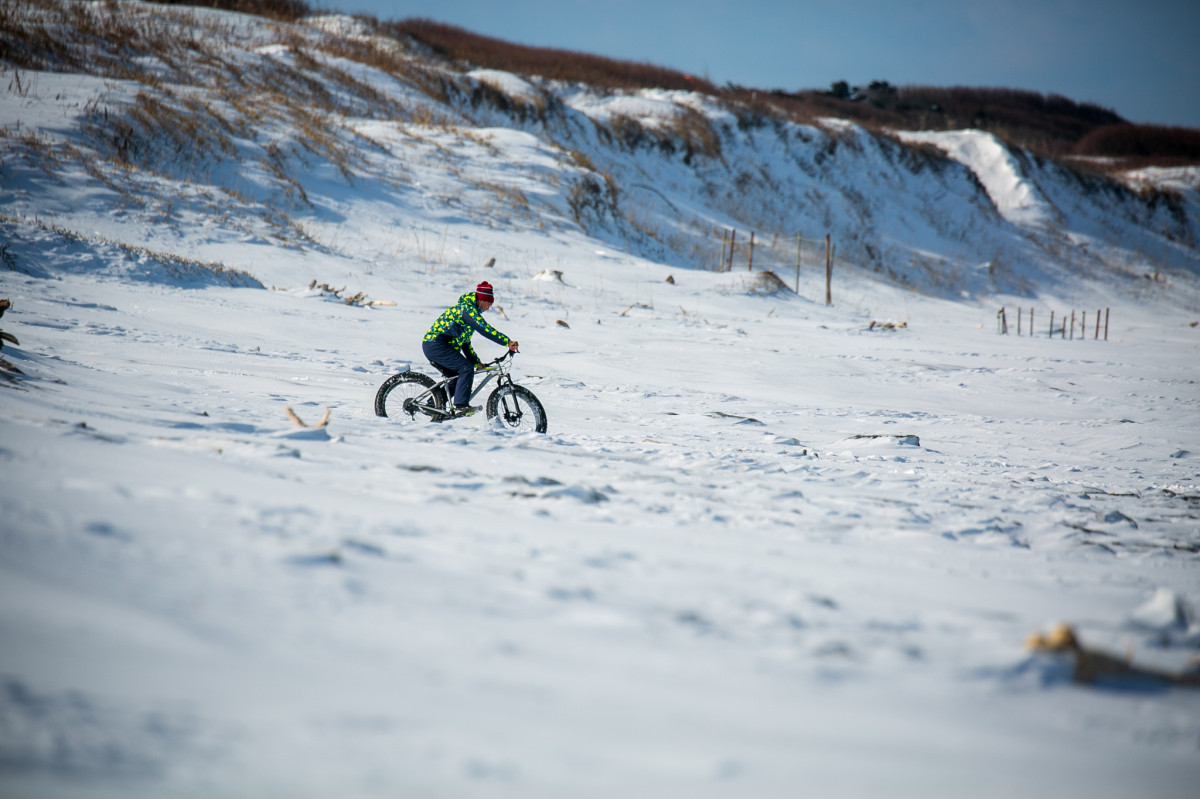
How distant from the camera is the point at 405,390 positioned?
6.70 meters

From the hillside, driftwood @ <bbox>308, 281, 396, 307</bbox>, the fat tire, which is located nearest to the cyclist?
the fat tire

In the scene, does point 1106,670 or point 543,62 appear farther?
point 543,62

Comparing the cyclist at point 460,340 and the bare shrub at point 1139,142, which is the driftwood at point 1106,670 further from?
the bare shrub at point 1139,142

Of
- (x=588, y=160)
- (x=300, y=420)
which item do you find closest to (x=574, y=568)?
(x=300, y=420)

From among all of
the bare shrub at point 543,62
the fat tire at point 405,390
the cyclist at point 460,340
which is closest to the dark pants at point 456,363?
the cyclist at point 460,340

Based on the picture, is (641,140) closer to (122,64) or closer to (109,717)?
(122,64)

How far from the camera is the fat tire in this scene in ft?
21.6

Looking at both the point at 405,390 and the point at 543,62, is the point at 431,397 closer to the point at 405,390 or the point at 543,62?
the point at 405,390

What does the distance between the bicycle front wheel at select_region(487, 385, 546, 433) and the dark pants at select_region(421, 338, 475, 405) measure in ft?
0.87

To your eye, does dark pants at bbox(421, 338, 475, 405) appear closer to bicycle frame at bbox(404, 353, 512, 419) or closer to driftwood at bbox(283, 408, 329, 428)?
bicycle frame at bbox(404, 353, 512, 419)

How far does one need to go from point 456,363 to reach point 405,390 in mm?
594

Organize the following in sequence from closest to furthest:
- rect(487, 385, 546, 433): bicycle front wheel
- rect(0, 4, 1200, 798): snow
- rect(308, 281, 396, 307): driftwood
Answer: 1. rect(0, 4, 1200, 798): snow
2. rect(487, 385, 546, 433): bicycle front wheel
3. rect(308, 281, 396, 307): driftwood

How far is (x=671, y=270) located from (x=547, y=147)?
33.4 feet

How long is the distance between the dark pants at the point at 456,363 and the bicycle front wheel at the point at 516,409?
27 centimetres
